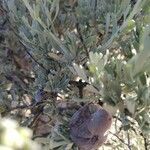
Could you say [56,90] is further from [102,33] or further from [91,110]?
[102,33]

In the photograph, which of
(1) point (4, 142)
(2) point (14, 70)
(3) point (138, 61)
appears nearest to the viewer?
(1) point (4, 142)

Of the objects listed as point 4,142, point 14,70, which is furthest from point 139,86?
point 14,70

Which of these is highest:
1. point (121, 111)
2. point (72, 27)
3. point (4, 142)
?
point (72, 27)

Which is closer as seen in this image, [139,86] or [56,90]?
[139,86]

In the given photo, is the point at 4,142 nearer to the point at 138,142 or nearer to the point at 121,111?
the point at 121,111

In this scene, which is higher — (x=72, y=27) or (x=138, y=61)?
(x=72, y=27)

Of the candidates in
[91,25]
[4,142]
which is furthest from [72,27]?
[4,142]

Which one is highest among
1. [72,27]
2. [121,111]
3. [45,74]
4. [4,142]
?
[72,27]

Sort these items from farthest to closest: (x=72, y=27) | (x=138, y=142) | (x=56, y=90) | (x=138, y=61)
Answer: (x=138, y=142) → (x=72, y=27) → (x=56, y=90) → (x=138, y=61)

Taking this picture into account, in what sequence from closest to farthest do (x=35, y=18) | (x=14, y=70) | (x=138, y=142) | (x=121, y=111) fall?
(x=121, y=111) → (x=35, y=18) → (x=138, y=142) → (x=14, y=70)
